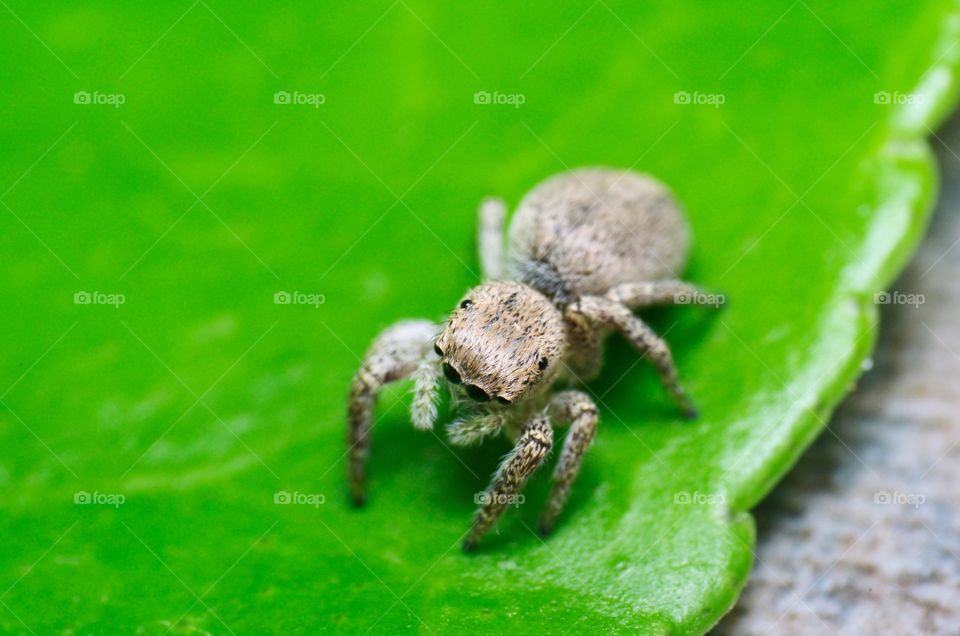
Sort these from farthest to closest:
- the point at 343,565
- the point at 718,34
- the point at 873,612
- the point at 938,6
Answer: the point at 718,34 → the point at 938,6 → the point at 873,612 → the point at 343,565

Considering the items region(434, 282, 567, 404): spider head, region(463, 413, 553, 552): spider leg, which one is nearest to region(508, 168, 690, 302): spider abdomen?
region(434, 282, 567, 404): spider head

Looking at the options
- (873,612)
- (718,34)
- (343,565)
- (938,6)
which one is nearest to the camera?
(343,565)

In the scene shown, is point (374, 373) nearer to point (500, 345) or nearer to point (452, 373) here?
point (452, 373)

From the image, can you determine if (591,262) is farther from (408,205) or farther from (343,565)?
(343,565)

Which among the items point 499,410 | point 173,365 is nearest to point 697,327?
point 499,410

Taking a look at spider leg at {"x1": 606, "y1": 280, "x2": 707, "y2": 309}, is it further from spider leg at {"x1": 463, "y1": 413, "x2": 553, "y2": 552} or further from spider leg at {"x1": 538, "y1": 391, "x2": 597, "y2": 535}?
spider leg at {"x1": 463, "y1": 413, "x2": 553, "y2": 552}

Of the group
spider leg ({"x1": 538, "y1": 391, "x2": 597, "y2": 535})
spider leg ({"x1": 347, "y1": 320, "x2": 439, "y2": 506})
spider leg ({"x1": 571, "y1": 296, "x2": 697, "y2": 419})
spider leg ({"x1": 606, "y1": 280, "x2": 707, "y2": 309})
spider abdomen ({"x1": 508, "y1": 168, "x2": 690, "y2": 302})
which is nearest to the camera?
spider leg ({"x1": 538, "y1": 391, "x2": 597, "y2": 535})
